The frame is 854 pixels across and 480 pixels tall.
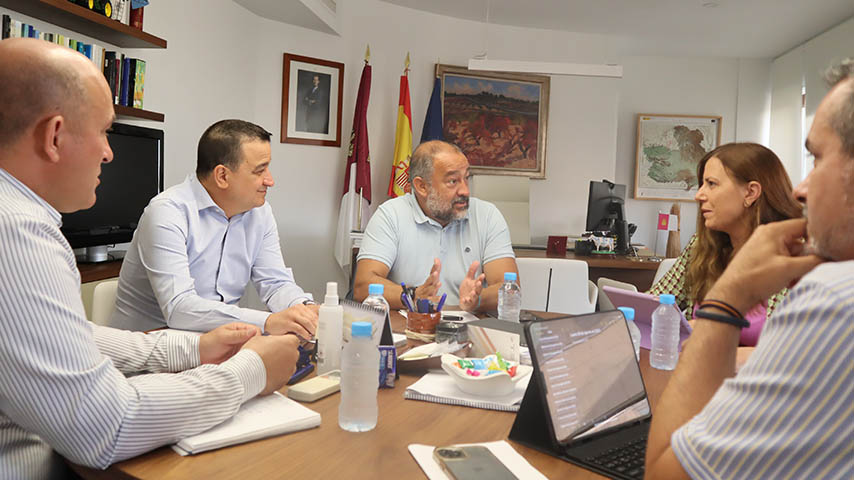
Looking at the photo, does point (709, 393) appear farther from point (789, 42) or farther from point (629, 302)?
point (789, 42)

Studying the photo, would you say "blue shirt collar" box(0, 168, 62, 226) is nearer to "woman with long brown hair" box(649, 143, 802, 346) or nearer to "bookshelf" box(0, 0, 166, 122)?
"bookshelf" box(0, 0, 166, 122)

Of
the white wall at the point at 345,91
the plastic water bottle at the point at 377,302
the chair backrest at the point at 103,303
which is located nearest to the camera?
the plastic water bottle at the point at 377,302

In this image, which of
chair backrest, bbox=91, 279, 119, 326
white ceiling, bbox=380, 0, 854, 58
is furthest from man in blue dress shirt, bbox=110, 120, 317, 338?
white ceiling, bbox=380, 0, 854, 58

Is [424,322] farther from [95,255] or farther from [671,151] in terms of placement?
[671,151]

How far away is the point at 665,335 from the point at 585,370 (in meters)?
0.65

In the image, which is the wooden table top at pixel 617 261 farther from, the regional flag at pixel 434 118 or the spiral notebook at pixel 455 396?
the spiral notebook at pixel 455 396

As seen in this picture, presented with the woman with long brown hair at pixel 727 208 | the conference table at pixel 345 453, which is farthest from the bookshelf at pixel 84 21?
the woman with long brown hair at pixel 727 208

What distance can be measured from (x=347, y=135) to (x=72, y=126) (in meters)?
4.36

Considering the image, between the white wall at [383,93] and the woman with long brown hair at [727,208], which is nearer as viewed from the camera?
the woman with long brown hair at [727,208]

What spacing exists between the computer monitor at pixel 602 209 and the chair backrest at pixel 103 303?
158 inches

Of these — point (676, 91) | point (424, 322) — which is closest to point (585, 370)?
point (424, 322)

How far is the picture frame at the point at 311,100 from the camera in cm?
494

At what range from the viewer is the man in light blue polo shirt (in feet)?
8.91

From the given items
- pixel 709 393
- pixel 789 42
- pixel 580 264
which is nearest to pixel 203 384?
pixel 709 393
